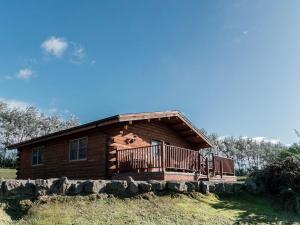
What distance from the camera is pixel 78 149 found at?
1778cm

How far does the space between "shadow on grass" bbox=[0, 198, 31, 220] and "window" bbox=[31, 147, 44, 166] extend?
41.3 ft

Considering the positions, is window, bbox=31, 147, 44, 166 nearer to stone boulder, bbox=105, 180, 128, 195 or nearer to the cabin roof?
the cabin roof

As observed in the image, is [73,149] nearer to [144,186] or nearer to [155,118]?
[155,118]

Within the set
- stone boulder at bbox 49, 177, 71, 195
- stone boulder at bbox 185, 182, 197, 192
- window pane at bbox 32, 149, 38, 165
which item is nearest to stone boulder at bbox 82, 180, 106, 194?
stone boulder at bbox 49, 177, 71, 195

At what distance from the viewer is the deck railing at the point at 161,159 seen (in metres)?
14.4

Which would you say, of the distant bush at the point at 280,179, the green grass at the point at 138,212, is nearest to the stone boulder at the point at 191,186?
the green grass at the point at 138,212

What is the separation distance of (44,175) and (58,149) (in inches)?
81.5

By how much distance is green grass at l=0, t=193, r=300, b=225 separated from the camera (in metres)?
7.65

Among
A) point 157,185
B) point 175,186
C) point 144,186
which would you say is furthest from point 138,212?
point 175,186

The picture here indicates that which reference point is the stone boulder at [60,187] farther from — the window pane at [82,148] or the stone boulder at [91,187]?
the window pane at [82,148]

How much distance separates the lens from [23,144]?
21.7 m

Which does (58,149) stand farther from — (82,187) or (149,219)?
(149,219)

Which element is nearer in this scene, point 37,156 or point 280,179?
point 280,179

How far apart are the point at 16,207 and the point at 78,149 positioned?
9.59 meters
